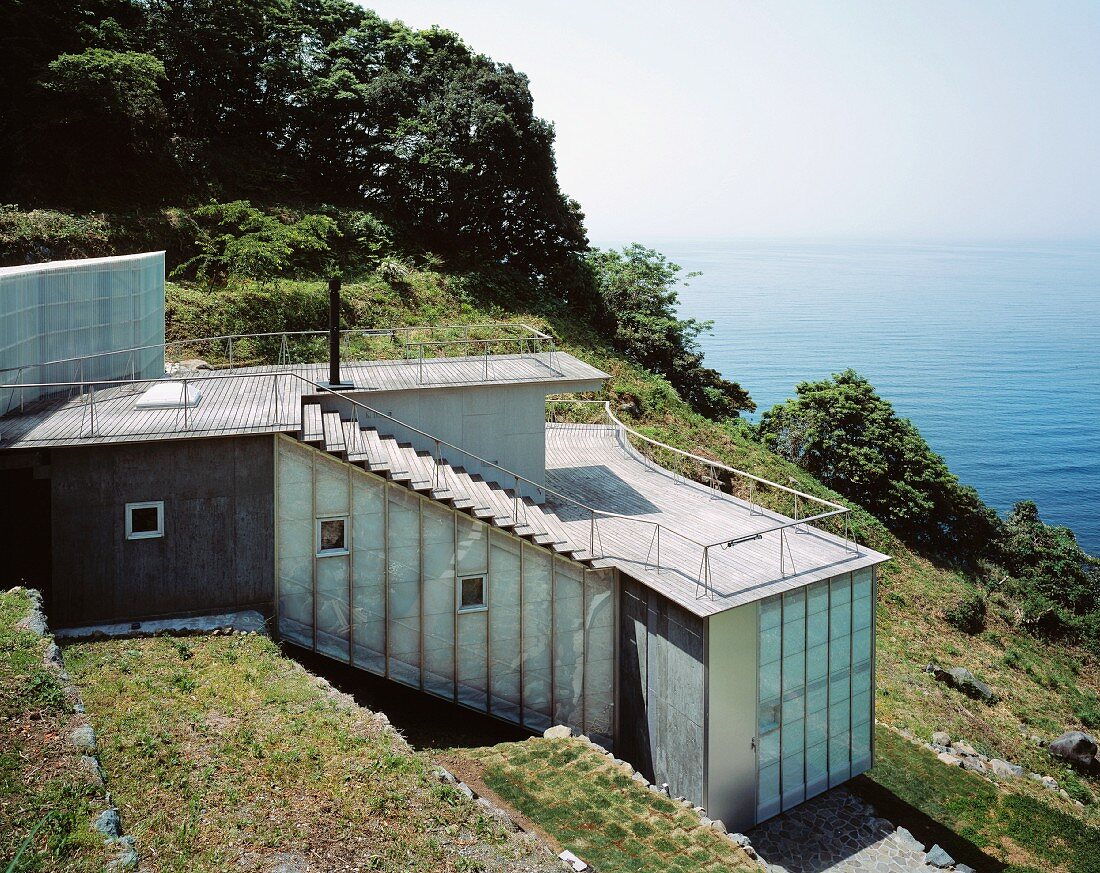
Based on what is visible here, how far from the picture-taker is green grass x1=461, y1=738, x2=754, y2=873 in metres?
14.7

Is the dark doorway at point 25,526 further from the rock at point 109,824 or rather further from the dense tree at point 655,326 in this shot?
the dense tree at point 655,326

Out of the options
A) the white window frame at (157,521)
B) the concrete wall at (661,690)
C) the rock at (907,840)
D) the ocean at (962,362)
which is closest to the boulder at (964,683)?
the rock at (907,840)

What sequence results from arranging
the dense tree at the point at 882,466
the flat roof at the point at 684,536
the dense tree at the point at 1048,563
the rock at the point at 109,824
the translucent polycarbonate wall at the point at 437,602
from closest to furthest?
1. the rock at the point at 109,824
2. the flat roof at the point at 684,536
3. the translucent polycarbonate wall at the point at 437,602
4. the dense tree at the point at 1048,563
5. the dense tree at the point at 882,466

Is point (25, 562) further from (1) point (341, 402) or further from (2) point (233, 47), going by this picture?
(2) point (233, 47)

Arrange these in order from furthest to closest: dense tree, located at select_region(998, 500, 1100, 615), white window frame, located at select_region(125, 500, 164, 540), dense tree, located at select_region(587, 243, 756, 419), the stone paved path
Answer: dense tree, located at select_region(587, 243, 756, 419) < dense tree, located at select_region(998, 500, 1100, 615) < white window frame, located at select_region(125, 500, 164, 540) < the stone paved path

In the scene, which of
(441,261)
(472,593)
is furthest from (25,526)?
(441,261)

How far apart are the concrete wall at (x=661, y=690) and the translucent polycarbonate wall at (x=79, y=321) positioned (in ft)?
42.3

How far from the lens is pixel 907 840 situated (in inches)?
692

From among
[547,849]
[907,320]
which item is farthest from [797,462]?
[907,320]

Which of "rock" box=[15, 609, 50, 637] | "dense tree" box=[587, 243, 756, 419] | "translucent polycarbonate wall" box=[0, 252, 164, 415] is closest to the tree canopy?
"dense tree" box=[587, 243, 756, 419]

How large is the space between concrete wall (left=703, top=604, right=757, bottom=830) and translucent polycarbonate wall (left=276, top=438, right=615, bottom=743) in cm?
307

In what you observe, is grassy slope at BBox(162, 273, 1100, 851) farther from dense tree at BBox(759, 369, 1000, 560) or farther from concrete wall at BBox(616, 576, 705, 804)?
concrete wall at BBox(616, 576, 705, 804)

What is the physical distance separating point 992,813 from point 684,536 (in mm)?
9299

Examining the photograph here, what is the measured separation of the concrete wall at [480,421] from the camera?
2188 centimetres
